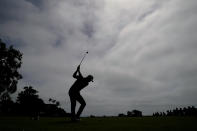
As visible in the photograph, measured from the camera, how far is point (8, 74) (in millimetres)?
55094

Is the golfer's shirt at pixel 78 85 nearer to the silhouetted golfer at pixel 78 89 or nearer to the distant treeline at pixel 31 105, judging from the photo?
the silhouetted golfer at pixel 78 89

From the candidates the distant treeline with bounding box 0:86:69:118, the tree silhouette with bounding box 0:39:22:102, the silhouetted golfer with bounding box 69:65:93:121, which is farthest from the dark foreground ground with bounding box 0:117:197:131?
the distant treeline with bounding box 0:86:69:118

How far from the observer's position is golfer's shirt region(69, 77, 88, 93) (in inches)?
629

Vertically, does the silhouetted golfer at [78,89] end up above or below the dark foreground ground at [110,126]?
above

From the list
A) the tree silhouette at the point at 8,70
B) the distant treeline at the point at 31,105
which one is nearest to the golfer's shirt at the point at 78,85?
the tree silhouette at the point at 8,70

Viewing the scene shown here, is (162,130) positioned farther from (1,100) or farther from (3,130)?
(1,100)

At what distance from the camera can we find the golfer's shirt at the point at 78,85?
15977 mm

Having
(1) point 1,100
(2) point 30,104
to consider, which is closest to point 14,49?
(1) point 1,100

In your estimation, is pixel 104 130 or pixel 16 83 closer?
pixel 104 130

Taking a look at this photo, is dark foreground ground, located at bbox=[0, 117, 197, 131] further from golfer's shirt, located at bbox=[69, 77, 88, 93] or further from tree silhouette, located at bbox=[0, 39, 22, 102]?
tree silhouette, located at bbox=[0, 39, 22, 102]

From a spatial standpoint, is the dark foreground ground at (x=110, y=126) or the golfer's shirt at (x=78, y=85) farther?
the golfer's shirt at (x=78, y=85)

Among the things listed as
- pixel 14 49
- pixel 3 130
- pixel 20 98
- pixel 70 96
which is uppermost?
pixel 14 49

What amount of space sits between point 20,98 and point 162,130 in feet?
309

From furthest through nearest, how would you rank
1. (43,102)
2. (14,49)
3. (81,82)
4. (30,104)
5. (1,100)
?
(43,102)
(30,104)
(14,49)
(1,100)
(81,82)
